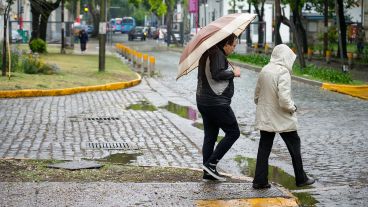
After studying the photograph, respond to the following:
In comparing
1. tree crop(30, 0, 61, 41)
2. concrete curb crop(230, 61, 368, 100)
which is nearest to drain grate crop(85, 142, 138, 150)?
concrete curb crop(230, 61, 368, 100)

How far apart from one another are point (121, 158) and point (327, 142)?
3433 mm

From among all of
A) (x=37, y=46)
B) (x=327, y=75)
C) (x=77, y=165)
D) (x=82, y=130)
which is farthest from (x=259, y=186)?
(x=37, y=46)

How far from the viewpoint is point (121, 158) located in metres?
11.1

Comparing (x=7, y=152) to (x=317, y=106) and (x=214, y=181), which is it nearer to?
(x=214, y=181)

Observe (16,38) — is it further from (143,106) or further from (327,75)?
(143,106)

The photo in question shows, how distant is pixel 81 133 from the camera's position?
1358cm

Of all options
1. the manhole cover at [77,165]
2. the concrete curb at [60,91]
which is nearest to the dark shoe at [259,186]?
the manhole cover at [77,165]

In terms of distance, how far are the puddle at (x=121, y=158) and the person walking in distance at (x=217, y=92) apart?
6.60 ft

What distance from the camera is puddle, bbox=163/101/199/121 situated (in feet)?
54.2

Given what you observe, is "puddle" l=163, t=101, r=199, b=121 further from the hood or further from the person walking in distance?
the hood

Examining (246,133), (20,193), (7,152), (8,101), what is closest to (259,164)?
(20,193)

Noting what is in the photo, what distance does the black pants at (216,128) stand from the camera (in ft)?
28.8

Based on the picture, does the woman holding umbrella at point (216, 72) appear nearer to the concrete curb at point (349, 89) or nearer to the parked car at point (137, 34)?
the concrete curb at point (349, 89)

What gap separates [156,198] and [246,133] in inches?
248
